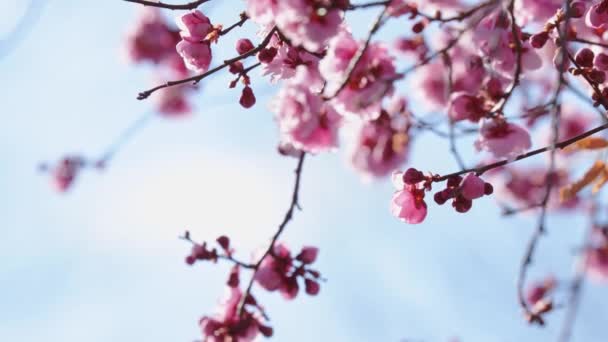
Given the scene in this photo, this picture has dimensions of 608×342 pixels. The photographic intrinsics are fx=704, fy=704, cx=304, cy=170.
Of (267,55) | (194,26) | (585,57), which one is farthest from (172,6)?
(585,57)

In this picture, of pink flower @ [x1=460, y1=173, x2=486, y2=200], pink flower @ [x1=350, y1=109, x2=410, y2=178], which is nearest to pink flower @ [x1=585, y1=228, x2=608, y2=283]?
pink flower @ [x1=350, y1=109, x2=410, y2=178]

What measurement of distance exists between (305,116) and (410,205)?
0.39 metres

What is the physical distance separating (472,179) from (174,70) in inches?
169

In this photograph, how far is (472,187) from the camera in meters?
1.67

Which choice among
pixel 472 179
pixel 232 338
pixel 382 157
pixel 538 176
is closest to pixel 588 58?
pixel 472 179

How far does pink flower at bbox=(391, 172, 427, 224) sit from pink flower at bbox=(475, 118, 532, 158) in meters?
0.25

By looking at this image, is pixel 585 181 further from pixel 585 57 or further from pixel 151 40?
pixel 151 40

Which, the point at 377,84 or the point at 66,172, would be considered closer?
the point at 377,84

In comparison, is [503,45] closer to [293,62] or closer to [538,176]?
[293,62]

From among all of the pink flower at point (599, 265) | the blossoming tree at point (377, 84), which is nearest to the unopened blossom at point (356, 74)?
the blossoming tree at point (377, 84)

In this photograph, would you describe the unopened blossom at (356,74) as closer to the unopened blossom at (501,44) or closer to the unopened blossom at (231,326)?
the unopened blossom at (501,44)

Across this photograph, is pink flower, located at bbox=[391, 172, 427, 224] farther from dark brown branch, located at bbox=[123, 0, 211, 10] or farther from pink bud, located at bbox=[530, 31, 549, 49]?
dark brown branch, located at bbox=[123, 0, 211, 10]

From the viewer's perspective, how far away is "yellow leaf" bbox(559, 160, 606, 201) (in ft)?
6.70

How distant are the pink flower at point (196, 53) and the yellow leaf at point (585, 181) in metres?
1.09
